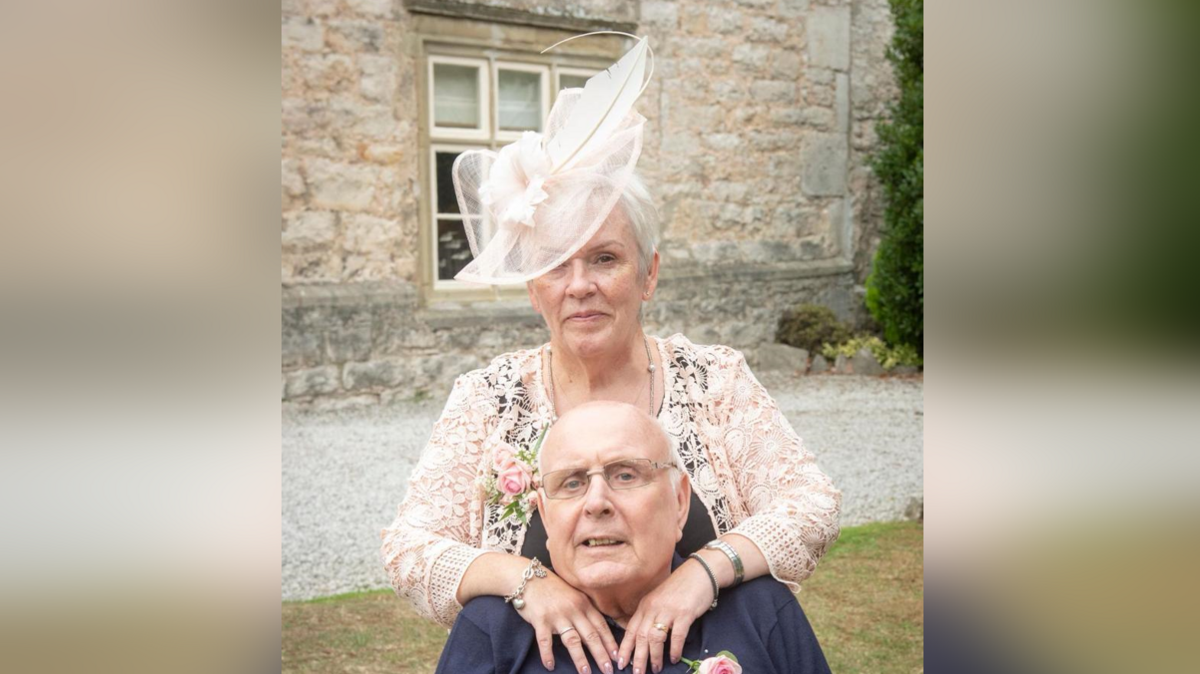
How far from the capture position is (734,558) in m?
2.04

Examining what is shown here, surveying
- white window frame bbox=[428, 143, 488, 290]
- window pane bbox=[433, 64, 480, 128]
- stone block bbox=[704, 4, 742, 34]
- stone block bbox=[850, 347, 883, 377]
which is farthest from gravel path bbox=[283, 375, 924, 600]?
stone block bbox=[704, 4, 742, 34]

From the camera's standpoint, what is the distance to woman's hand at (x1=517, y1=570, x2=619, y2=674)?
197 cm

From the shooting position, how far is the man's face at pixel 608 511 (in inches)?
→ 76.2

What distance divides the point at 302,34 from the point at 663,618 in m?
2.09

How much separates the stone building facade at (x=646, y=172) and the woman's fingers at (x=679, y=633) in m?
1.29

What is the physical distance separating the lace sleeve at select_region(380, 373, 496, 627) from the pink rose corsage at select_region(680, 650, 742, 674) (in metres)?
0.49

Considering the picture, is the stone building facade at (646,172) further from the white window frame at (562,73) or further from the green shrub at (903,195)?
the white window frame at (562,73)

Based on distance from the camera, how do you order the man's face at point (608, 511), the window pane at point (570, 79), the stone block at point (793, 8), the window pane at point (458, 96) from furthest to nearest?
the stone block at point (793, 8)
the window pane at point (458, 96)
the window pane at point (570, 79)
the man's face at point (608, 511)

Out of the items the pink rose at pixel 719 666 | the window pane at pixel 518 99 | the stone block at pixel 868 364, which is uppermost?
the window pane at pixel 518 99

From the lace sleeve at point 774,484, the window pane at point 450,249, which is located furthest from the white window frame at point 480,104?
the lace sleeve at point 774,484

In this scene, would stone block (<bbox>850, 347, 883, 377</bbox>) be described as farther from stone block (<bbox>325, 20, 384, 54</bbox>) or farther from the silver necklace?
stone block (<bbox>325, 20, 384, 54</bbox>)
